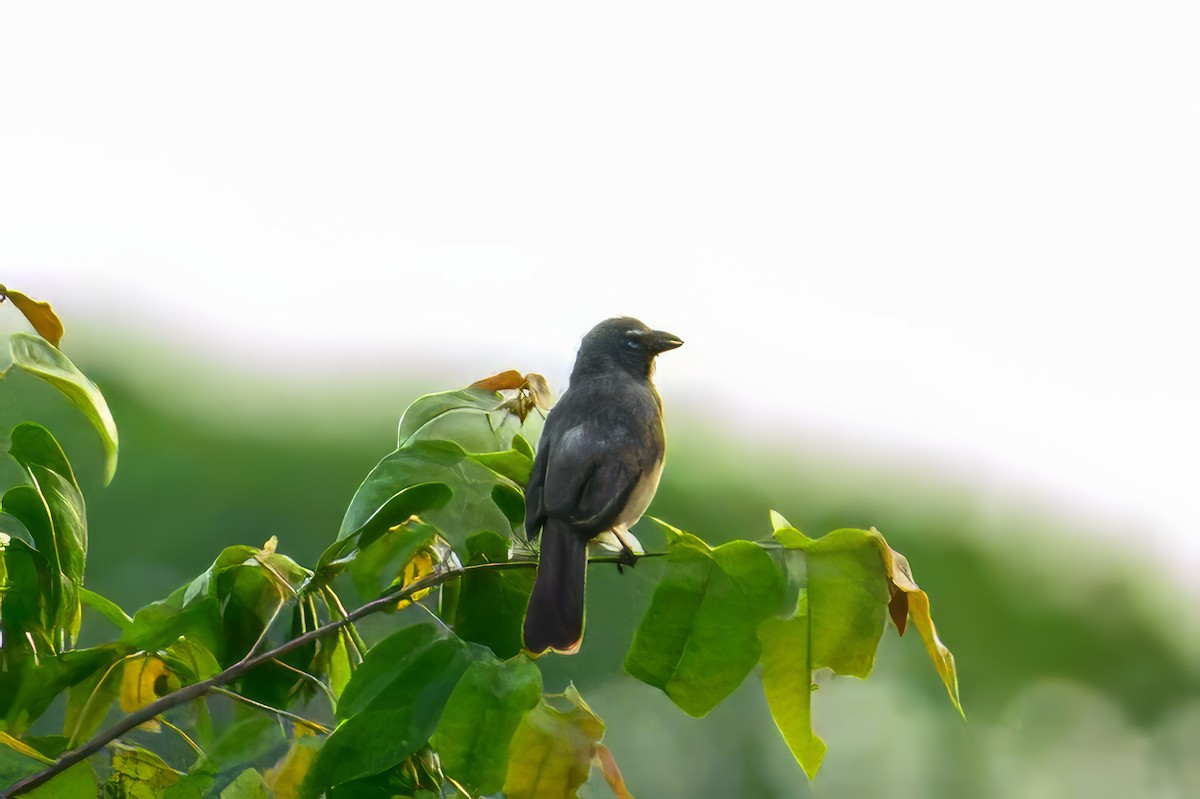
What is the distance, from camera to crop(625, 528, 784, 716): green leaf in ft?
2.59

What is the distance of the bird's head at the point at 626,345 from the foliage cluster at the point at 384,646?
33cm

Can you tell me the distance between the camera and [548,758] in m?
0.82

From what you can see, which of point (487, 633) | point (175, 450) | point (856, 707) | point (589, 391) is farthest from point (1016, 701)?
point (487, 633)

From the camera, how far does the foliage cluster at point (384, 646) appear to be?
76 cm

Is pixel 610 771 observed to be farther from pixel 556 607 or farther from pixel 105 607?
pixel 105 607

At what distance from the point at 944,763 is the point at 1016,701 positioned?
0.29 metres

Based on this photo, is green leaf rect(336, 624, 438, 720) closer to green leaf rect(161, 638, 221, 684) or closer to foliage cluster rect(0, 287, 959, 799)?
foliage cluster rect(0, 287, 959, 799)

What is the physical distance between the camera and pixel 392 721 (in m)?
0.74

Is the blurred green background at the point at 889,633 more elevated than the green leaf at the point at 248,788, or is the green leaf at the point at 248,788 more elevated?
the green leaf at the point at 248,788

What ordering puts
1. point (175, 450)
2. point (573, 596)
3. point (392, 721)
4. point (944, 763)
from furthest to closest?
point (944, 763) → point (175, 450) → point (573, 596) → point (392, 721)

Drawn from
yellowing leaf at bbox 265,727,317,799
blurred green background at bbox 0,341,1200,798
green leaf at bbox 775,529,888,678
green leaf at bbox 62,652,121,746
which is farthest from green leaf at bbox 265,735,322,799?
blurred green background at bbox 0,341,1200,798

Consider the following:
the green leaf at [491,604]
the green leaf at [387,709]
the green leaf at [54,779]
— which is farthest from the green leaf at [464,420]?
the green leaf at [54,779]

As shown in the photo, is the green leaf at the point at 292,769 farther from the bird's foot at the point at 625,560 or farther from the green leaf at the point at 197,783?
the bird's foot at the point at 625,560

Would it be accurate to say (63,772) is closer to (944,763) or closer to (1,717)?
(1,717)
